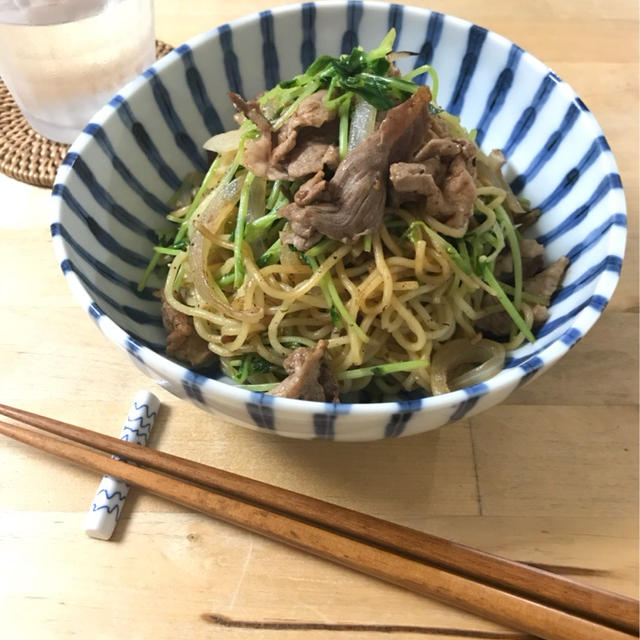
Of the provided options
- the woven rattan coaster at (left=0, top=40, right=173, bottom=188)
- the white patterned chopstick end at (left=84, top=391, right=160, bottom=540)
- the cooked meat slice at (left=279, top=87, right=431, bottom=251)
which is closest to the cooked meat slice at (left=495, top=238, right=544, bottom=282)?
the cooked meat slice at (left=279, top=87, right=431, bottom=251)

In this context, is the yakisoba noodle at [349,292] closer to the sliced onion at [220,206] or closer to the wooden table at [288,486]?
the sliced onion at [220,206]

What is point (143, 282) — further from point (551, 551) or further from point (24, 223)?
point (551, 551)

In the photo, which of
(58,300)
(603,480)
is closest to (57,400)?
(58,300)

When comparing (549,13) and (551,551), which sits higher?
(549,13)

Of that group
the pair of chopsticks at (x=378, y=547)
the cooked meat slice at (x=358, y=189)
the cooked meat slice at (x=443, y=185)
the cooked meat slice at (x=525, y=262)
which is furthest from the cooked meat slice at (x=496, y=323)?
the pair of chopsticks at (x=378, y=547)

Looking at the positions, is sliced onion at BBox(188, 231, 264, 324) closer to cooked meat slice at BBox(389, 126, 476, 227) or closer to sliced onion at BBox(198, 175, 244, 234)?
sliced onion at BBox(198, 175, 244, 234)

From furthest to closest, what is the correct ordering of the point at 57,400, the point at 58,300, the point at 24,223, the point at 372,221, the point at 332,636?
the point at 24,223, the point at 58,300, the point at 57,400, the point at 372,221, the point at 332,636
